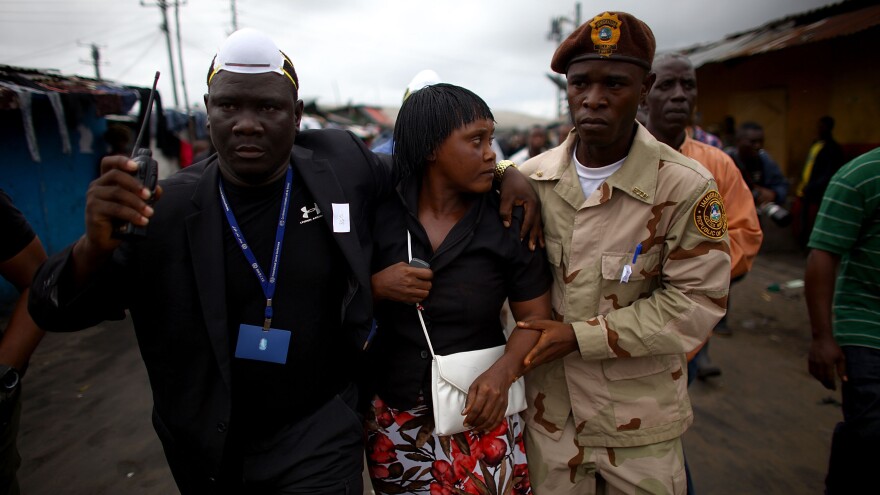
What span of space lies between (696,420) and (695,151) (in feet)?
7.24

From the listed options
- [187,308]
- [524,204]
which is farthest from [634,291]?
[187,308]

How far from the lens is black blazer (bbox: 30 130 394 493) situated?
5.42ft

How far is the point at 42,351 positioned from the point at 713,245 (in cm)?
679

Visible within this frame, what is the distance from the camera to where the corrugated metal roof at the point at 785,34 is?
6855mm

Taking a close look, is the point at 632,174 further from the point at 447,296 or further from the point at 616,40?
the point at 447,296

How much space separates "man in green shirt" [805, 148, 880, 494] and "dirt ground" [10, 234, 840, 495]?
1206 millimetres

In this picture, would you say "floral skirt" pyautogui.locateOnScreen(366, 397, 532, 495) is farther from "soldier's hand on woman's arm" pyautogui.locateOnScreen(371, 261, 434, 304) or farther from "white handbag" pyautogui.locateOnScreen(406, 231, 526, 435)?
"soldier's hand on woman's arm" pyautogui.locateOnScreen(371, 261, 434, 304)

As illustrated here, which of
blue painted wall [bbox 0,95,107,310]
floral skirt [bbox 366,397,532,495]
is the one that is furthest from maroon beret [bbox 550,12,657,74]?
blue painted wall [bbox 0,95,107,310]

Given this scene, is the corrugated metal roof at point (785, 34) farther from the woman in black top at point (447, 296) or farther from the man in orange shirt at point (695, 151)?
the woman in black top at point (447, 296)

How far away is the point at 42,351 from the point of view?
576 centimetres

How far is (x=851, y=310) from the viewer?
2285mm

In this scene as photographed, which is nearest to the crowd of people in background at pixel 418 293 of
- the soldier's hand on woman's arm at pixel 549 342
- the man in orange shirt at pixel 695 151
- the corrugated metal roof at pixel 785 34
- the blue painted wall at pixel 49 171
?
the soldier's hand on woman's arm at pixel 549 342

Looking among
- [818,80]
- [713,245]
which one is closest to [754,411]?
[713,245]

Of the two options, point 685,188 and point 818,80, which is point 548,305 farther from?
point 818,80
